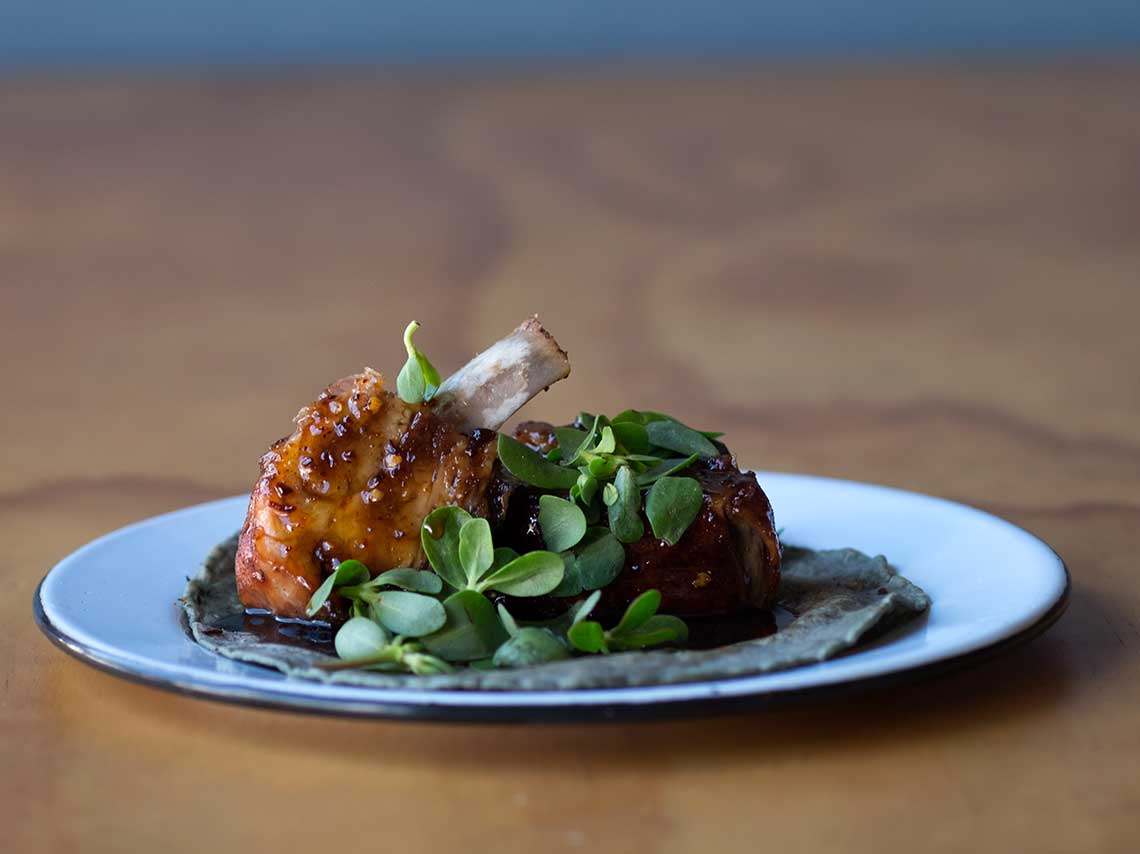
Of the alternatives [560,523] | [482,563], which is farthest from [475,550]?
[560,523]

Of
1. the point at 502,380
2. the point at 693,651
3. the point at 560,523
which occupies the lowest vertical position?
the point at 693,651

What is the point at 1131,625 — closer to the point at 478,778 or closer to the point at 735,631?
the point at 735,631

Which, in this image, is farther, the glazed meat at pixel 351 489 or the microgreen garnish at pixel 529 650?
the glazed meat at pixel 351 489

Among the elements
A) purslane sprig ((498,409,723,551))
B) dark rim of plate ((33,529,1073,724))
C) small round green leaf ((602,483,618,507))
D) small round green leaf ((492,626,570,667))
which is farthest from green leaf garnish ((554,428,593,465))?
dark rim of plate ((33,529,1073,724))

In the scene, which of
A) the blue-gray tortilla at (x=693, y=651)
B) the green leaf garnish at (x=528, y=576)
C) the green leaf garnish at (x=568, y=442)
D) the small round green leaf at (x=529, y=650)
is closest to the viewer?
the blue-gray tortilla at (x=693, y=651)

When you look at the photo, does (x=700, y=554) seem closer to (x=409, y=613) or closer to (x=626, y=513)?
(x=626, y=513)

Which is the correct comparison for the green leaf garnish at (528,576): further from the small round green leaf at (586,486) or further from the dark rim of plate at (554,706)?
the dark rim of plate at (554,706)

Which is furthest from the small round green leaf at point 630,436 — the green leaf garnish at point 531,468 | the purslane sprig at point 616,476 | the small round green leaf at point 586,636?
the small round green leaf at point 586,636
